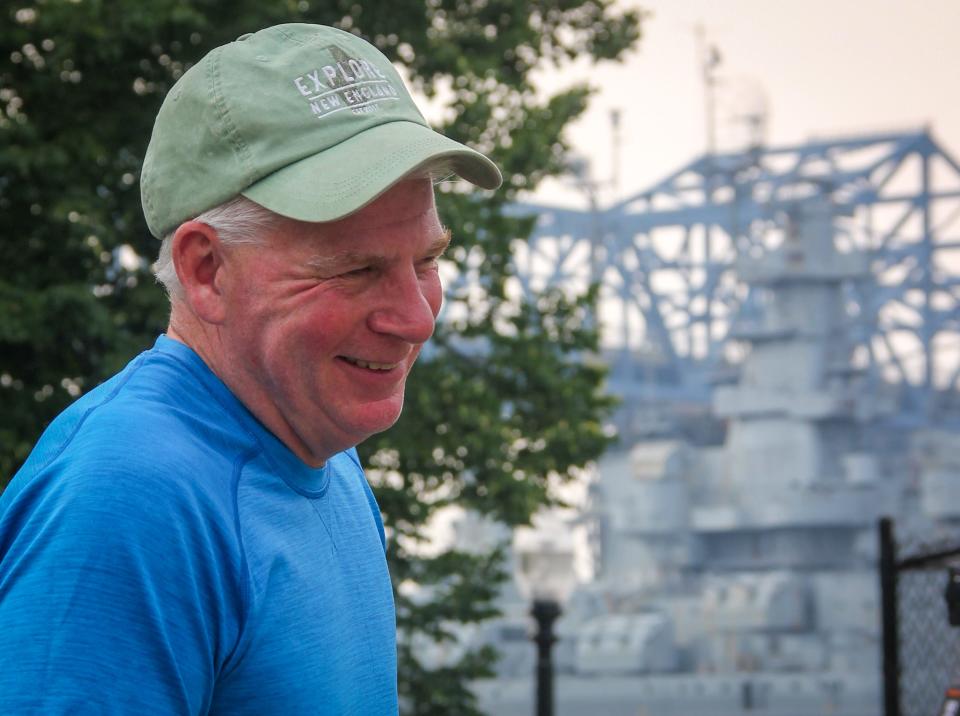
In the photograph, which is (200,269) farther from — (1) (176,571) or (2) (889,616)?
(2) (889,616)

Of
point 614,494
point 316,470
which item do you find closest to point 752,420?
point 614,494

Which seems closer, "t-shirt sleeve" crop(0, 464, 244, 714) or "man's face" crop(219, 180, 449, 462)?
"t-shirt sleeve" crop(0, 464, 244, 714)

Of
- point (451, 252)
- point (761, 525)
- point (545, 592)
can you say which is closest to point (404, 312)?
point (451, 252)

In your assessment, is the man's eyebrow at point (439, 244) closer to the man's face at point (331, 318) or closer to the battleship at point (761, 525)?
the man's face at point (331, 318)

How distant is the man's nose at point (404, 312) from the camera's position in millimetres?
1705

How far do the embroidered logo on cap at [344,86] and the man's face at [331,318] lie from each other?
0.31 feet

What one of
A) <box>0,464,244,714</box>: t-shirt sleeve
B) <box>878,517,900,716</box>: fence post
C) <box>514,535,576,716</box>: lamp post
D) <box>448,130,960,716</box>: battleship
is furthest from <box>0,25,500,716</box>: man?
<box>448,130,960,716</box>: battleship

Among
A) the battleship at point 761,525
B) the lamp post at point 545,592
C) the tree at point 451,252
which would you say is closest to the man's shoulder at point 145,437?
the tree at point 451,252

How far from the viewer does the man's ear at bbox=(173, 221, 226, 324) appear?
1.71 m

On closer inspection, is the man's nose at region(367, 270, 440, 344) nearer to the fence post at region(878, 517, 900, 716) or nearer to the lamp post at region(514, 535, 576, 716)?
the fence post at region(878, 517, 900, 716)

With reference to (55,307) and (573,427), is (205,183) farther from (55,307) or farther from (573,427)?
(573,427)

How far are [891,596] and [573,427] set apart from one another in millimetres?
6740

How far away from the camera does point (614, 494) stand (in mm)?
71875

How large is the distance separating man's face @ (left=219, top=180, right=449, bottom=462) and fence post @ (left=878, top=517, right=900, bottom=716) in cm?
683
